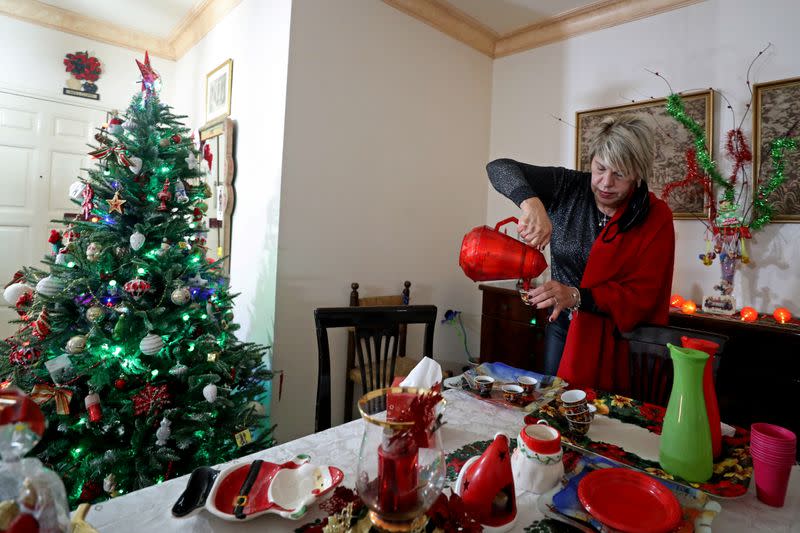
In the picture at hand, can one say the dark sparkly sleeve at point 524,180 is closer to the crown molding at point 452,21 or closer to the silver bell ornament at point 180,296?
the silver bell ornament at point 180,296

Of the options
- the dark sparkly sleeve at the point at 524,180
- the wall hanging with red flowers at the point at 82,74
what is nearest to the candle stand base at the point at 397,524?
the dark sparkly sleeve at the point at 524,180

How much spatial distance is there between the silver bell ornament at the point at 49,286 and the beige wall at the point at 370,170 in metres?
0.88

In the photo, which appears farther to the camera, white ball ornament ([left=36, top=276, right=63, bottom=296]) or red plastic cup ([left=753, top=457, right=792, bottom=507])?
white ball ornament ([left=36, top=276, right=63, bottom=296])

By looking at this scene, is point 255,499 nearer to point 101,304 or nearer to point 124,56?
point 101,304

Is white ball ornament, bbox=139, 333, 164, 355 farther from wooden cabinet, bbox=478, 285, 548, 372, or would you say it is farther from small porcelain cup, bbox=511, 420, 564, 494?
wooden cabinet, bbox=478, 285, 548, 372

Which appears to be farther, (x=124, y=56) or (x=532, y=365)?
(x=124, y=56)

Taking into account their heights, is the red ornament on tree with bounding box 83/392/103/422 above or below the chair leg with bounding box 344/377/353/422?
above

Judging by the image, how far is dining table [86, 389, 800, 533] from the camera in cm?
60

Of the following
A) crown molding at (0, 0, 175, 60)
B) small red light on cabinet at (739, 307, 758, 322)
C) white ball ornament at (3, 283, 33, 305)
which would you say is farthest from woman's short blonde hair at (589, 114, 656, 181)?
crown molding at (0, 0, 175, 60)

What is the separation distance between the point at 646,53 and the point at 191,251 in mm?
2774

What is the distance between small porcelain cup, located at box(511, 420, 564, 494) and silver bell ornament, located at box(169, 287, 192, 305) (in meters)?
1.28

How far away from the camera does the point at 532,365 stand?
8.48 ft

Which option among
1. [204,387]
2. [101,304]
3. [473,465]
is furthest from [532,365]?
[101,304]

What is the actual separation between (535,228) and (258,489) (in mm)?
976
